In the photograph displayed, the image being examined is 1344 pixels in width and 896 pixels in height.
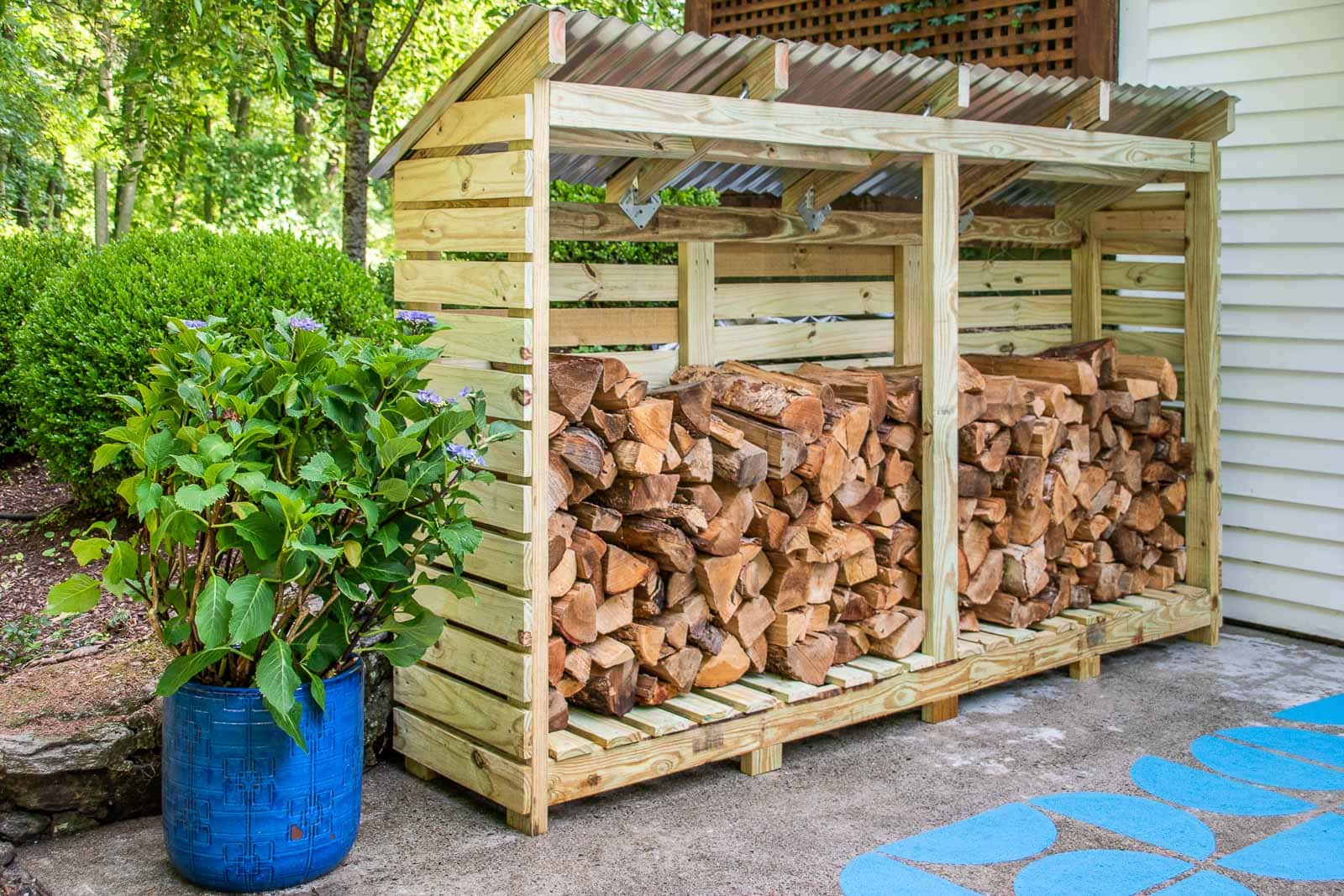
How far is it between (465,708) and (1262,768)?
2312mm

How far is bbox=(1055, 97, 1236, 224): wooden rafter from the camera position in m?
5.01

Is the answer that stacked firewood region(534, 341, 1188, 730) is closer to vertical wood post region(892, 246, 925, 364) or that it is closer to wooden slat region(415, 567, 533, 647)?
wooden slat region(415, 567, 533, 647)

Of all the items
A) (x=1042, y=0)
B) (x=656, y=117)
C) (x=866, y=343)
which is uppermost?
(x=1042, y=0)

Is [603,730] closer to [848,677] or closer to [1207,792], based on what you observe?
[848,677]

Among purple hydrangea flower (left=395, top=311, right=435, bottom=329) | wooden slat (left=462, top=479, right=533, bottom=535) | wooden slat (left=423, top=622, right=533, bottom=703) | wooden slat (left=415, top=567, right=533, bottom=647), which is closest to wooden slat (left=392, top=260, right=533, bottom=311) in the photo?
purple hydrangea flower (left=395, top=311, right=435, bottom=329)

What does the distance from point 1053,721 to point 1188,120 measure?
2350mm

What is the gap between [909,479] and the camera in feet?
14.4

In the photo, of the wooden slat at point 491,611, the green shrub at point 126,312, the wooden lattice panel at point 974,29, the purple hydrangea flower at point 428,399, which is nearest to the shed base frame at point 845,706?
the wooden slat at point 491,611

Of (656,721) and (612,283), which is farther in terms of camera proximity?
(612,283)

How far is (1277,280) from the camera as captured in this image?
17.5 ft

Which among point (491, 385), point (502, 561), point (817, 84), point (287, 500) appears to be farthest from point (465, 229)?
point (817, 84)

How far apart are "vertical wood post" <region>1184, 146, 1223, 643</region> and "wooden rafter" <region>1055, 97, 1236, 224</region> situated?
3.7 inches

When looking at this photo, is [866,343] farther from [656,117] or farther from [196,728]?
[196,728]

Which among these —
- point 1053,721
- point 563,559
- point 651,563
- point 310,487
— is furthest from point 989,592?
point 310,487
